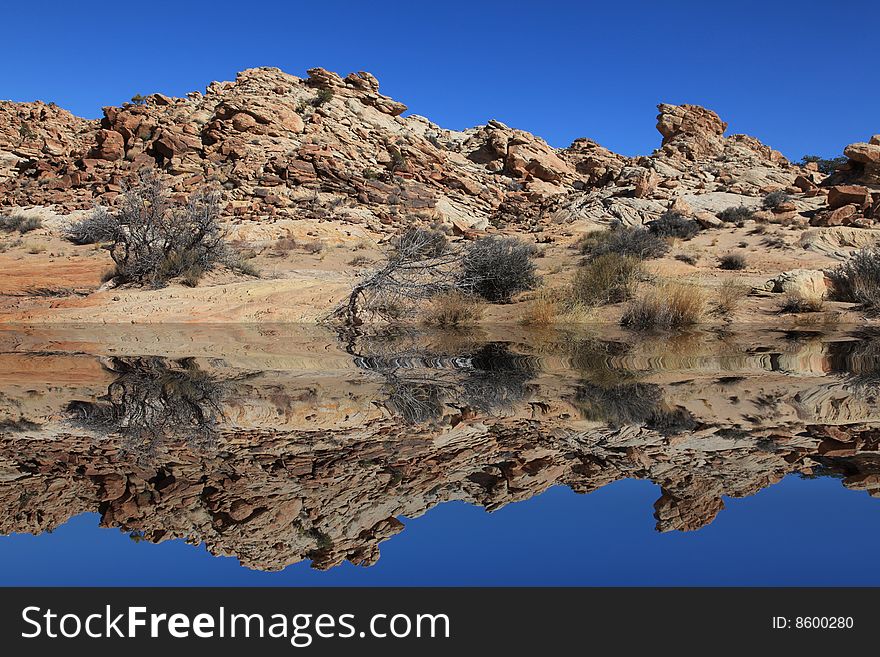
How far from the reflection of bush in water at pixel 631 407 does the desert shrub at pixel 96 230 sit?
17.3 m

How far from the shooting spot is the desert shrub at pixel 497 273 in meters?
17.3

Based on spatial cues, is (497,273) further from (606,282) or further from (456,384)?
(456,384)


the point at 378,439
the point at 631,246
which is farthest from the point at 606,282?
the point at 378,439

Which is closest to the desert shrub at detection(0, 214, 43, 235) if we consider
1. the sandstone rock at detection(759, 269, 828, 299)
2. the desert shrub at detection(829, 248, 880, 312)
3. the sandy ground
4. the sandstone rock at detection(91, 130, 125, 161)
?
the sandy ground

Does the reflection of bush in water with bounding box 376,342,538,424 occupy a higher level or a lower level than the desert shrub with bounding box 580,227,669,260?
lower

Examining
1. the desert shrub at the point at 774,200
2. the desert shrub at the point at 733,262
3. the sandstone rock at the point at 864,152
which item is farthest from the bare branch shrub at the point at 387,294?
the sandstone rock at the point at 864,152

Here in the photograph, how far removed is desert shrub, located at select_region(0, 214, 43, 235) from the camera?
32.2 m

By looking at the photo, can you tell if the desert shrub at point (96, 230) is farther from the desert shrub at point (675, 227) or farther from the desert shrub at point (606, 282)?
the desert shrub at point (675, 227)

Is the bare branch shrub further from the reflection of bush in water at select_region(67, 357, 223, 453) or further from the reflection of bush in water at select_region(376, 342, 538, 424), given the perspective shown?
the reflection of bush in water at select_region(67, 357, 223, 453)

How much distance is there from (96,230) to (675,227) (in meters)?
21.3

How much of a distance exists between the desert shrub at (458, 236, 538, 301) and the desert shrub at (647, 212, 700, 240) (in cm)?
988
